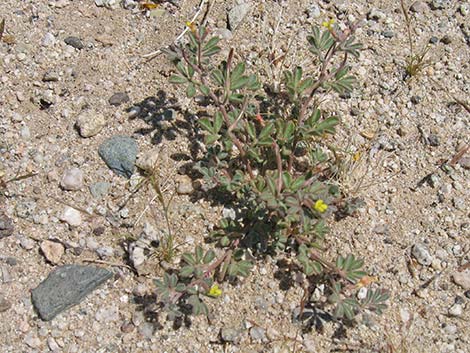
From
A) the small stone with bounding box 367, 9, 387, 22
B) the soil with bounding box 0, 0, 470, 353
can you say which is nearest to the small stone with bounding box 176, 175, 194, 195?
the soil with bounding box 0, 0, 470, 353

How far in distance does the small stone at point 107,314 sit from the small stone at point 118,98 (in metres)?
1.27

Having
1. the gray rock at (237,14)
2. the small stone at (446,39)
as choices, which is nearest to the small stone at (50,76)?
the gray rock at (237,14)

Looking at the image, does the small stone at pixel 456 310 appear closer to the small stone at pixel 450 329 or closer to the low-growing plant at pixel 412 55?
the small stone at pixel 450 329

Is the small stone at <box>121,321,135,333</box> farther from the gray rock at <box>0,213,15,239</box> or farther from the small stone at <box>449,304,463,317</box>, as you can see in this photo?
the small stone at <box>449,304,463,317</box>

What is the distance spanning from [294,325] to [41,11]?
2.60 m

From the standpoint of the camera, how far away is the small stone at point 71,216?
3.86 metres

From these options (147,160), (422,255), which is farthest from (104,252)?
(422,255)

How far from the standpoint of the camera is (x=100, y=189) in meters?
3.96

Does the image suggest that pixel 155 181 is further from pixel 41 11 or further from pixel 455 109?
pixel 455 109

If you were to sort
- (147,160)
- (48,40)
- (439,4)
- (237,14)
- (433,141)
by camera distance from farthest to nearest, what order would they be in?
(439,4) → (237,14) → (48,40) → (433,141) → (147,160)

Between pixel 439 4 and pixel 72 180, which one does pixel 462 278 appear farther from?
pixel 72 180

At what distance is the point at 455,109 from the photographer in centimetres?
434

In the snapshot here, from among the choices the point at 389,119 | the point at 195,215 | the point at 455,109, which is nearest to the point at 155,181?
the point at 195,215

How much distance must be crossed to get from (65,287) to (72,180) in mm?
644
